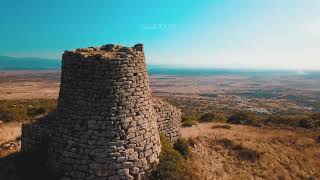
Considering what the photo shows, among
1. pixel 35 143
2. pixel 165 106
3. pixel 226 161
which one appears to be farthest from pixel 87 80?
pixel 226 161

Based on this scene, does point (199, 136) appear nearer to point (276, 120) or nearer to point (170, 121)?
point (170, 121)

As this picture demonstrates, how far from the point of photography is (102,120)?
12.4 metres

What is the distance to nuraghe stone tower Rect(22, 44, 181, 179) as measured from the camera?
12.4 meters

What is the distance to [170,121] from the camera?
64.1ft

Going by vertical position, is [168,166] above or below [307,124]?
above

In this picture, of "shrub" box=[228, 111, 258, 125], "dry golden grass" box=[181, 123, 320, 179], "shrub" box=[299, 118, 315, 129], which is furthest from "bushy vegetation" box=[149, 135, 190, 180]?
"shrub" box=[299, 118, 315, 129]

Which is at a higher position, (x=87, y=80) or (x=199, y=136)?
(x=87, y=80)

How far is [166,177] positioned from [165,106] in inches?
251

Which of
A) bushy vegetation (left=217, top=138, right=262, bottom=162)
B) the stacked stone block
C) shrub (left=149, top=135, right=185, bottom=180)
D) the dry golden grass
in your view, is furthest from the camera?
bushy vegetation (left=217, top=138, right=262, bottom=162)

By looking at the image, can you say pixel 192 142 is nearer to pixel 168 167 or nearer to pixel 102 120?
pixel 168 167

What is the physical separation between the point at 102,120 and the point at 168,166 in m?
3.41

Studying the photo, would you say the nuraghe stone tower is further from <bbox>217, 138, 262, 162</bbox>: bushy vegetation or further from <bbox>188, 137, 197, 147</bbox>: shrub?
<bbox>217, 138, 262, 162</bbox>: bushy vegetation

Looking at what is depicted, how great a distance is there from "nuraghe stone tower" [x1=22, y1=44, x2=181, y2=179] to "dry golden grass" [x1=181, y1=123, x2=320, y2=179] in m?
4.92

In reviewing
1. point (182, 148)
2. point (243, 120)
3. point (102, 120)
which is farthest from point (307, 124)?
point (102, 120)
